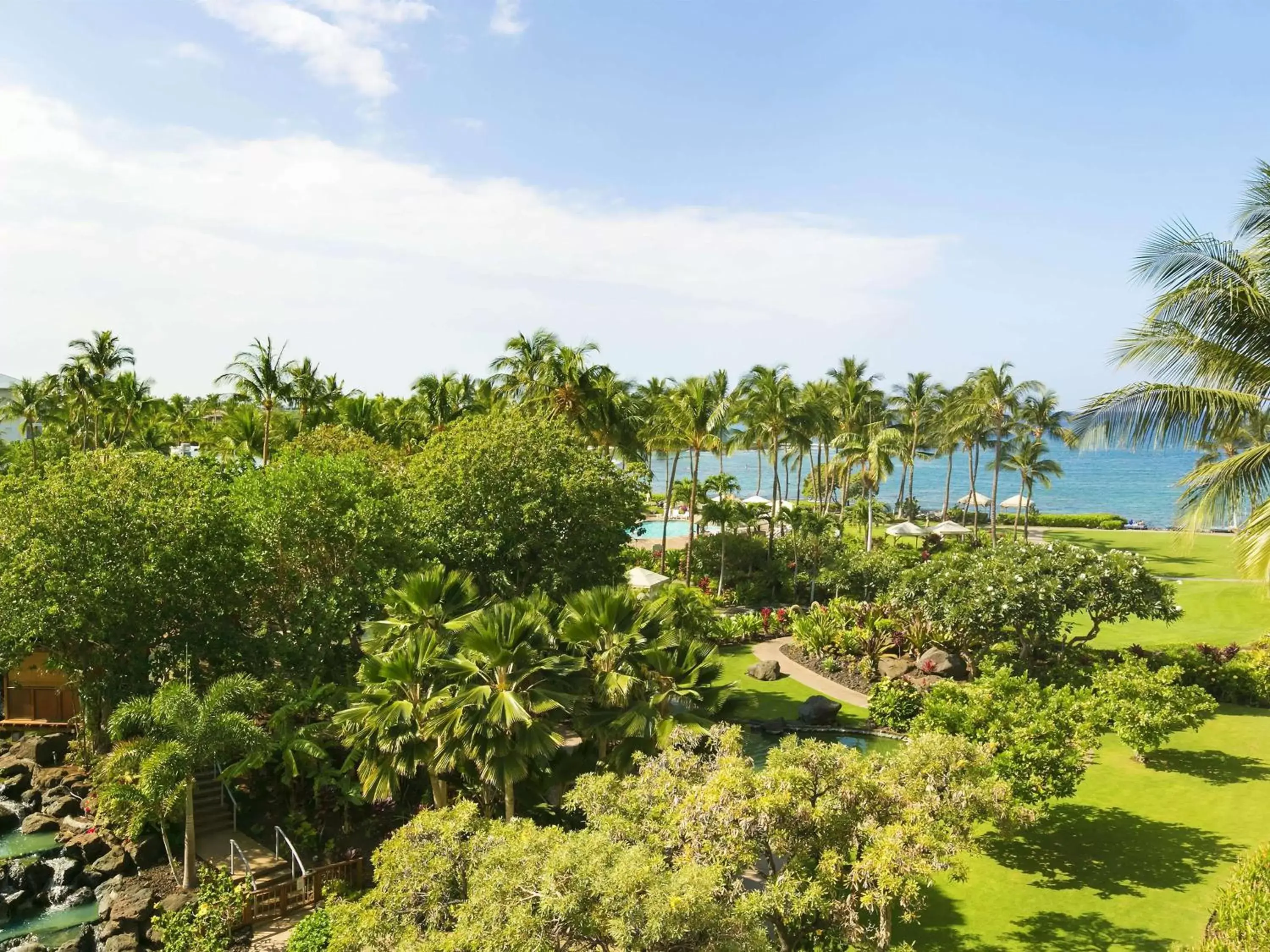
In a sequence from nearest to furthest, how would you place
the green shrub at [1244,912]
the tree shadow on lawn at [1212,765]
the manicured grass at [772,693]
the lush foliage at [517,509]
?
the green shrub at [1244,912] < the tree shadow on lawn at [1212,765] < the lush foliage at [517,509] < the manicured grass at [772,693]

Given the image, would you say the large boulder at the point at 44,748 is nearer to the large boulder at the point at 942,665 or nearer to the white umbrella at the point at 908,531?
the large boulder at the point at 942,665

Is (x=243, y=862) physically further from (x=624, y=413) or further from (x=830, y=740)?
(x=624, y=413)

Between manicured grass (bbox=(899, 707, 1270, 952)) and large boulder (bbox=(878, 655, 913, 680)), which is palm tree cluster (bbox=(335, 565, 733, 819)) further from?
large boulder (bbox=(878, 655, 913, 680))

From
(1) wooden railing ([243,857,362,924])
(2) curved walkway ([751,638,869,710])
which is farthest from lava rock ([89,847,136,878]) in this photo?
(2) curved walkway ([751,638,869,710])

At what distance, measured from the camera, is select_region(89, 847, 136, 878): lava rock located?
16.0m

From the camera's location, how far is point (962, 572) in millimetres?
23609

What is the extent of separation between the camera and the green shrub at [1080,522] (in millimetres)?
63719

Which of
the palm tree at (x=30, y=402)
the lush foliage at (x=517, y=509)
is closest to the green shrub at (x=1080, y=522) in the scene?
the lush foliage at (x=517, y=509)

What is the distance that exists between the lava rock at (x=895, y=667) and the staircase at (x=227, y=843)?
1732cm

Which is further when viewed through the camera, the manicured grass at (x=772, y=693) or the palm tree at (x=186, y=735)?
the manicured grass at (x=772, y=693)

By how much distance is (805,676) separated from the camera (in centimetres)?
2672

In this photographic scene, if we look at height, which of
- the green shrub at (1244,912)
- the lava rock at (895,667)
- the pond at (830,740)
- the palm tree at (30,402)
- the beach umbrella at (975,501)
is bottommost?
the pond at (830,740)

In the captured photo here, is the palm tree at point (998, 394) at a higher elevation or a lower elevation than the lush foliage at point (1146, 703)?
higher

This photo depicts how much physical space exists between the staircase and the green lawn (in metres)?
21.9
